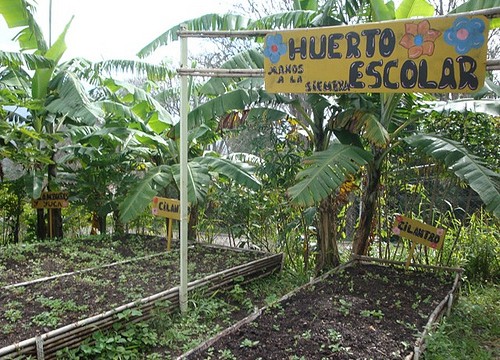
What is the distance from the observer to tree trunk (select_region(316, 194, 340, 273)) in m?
4.59

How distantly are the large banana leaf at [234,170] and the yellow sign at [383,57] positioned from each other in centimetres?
189

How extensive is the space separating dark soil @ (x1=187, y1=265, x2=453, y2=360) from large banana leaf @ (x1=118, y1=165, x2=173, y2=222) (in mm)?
1878

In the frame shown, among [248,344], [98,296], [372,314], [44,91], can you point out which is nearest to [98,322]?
[98,296]

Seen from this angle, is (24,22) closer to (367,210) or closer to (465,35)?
(367,210)

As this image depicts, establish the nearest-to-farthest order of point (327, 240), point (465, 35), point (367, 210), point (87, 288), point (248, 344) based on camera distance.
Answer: point (465, 35), point (248, 344), point (87, 288), point (367, 210), point (327, 240)

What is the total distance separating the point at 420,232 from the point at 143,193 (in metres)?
2.85

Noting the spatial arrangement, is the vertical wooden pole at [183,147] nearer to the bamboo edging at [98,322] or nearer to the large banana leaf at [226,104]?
the bamboo edging at [98,322]

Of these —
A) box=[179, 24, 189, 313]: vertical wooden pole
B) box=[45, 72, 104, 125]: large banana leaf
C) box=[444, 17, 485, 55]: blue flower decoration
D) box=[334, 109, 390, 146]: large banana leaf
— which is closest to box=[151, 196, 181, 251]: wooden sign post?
box=[179, 24, 189, 313]: vertical wooden pole

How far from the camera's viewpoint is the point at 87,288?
12.1 feet

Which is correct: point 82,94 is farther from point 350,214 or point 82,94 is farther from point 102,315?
point 350,214

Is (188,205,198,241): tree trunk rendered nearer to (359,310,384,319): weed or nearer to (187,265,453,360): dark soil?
(187,265,453,360): dark soil

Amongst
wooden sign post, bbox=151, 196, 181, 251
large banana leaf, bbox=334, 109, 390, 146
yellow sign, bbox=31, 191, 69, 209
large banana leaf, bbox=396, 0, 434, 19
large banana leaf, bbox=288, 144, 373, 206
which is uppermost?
large banana leaf, bbox=396, 0, 434, 19

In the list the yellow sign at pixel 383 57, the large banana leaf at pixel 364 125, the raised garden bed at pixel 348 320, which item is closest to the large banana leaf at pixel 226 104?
the large banana leaf at pixel 364 125

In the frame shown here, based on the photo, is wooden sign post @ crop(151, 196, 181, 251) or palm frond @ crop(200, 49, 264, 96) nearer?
palm frond @ crop(200, 49, 264, 96)
